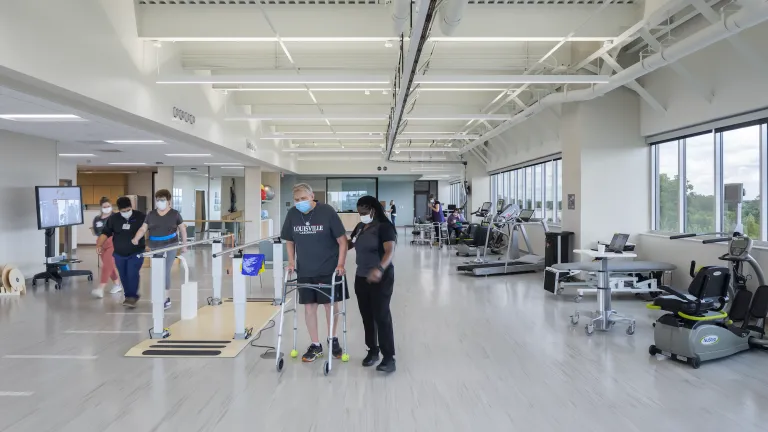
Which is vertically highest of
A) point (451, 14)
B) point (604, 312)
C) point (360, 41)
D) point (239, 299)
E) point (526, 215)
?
point (360, 41)

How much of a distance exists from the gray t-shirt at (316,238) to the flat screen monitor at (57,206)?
6400 mm

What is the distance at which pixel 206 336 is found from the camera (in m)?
5.03

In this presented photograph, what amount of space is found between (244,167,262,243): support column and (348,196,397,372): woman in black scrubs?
12.3 metres

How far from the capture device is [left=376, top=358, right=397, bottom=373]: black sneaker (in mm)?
3943

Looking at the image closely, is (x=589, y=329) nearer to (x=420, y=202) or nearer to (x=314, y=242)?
(x=314, y=242)

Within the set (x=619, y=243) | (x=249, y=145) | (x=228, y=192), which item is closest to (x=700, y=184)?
(x=619, y=243)

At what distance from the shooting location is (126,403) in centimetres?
338

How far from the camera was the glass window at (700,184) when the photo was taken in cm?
709

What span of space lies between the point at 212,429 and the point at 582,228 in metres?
7.31

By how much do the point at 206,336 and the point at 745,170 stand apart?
686 cm

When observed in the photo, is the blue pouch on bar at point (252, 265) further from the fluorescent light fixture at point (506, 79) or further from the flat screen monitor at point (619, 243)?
the flat screen monitor at point (619, 243)

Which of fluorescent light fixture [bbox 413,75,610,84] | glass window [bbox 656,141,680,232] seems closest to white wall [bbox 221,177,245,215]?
fluorescent light fixture [bbox 413,75,610,84]

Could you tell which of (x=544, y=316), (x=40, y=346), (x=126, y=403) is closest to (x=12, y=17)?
(x=40, y=346)

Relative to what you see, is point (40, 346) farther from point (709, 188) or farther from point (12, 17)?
point (709, 188)
